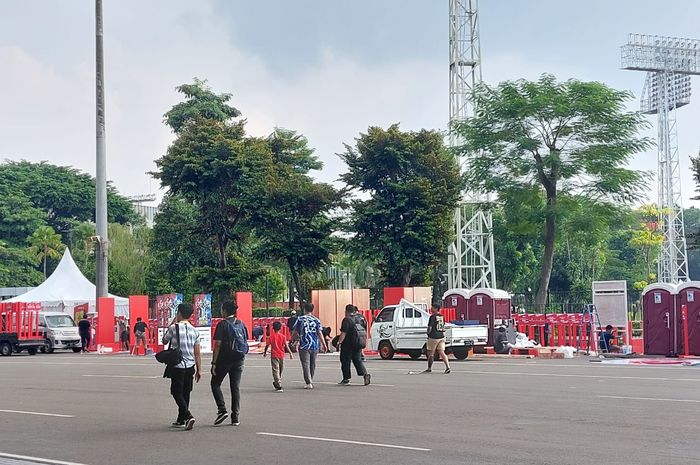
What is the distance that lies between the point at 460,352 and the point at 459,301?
5097 millimetres

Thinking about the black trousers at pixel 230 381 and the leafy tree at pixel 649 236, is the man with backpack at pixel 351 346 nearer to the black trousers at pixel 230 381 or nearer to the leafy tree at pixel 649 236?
the black trousers at pixel 230 381

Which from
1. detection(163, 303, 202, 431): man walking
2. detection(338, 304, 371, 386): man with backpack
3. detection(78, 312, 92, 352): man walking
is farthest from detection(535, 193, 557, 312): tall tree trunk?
detection(163, 303, 202, 431): man walking

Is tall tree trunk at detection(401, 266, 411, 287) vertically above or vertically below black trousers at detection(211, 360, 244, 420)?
above

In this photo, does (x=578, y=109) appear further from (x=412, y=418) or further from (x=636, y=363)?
(x=412, y=418)

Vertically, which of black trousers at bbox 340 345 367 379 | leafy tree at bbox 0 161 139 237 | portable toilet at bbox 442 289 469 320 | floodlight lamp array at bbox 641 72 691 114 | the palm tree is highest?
floodlight lamp array at bbox 641 72 691 114

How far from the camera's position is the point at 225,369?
549 inches

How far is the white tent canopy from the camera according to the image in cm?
4803

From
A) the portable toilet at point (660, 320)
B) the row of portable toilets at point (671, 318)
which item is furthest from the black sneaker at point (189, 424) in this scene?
the portable toilet at point (660, 320)

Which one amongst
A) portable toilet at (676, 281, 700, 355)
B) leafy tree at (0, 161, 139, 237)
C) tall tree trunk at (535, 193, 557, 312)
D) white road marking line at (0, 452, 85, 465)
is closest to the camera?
white road marking line at (0, 452, 85, 465)

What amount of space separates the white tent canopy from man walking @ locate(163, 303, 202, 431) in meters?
35.4

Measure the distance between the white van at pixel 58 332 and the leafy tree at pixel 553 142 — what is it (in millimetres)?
19843

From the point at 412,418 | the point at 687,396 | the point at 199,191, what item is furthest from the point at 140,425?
the point at 199,191

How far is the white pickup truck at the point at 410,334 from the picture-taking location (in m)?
30.7

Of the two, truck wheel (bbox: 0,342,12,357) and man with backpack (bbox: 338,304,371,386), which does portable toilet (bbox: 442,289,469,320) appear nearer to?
man with backpack (bbox: 338,304,371,386)
